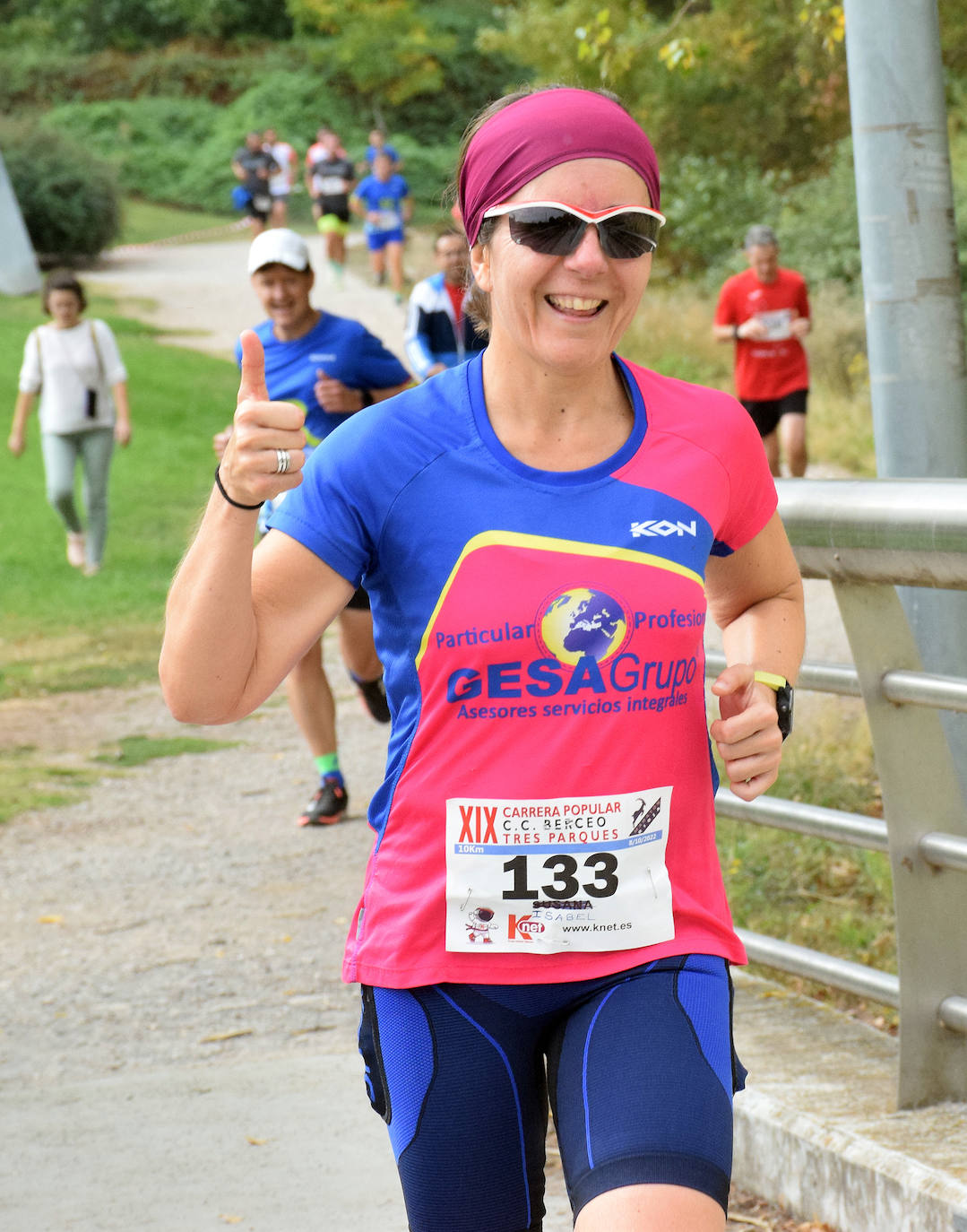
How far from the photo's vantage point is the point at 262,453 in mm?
1959

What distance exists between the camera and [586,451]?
88.1 inches

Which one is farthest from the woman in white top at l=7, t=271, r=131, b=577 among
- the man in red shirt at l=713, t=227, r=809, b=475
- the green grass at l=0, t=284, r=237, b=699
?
the man in red shirt at l=713, t=227, r=809, b=475

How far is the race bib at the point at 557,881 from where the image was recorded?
2164 mm

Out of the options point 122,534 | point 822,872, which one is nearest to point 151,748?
point 822,872

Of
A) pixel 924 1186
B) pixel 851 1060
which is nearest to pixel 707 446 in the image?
pixel 924 1186

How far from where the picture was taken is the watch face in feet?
7.87

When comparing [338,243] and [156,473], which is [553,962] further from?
[338,243]

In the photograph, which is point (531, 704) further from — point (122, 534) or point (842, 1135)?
point (122, 534)

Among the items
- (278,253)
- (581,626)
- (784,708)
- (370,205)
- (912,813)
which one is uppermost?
(370,205)

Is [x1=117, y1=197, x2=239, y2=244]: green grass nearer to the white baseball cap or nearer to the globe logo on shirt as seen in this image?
the white baseball cap

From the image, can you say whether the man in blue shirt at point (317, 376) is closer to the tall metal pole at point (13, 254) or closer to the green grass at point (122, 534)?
the green grass at point (122, 534)

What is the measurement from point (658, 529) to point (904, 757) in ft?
3.64

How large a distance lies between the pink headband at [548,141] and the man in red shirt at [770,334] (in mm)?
10887

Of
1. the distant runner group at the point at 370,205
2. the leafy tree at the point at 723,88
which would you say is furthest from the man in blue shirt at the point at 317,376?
the distant runner group at the point at 370,205
